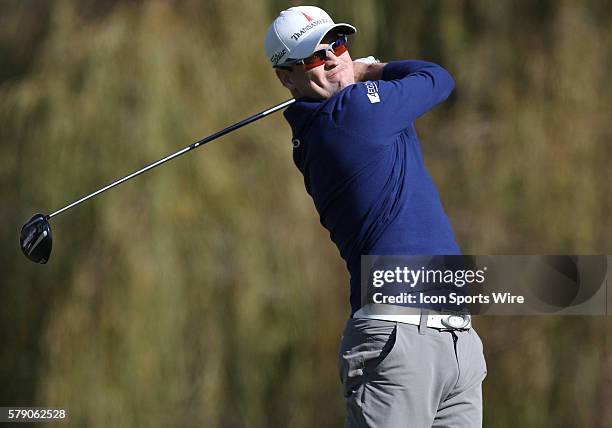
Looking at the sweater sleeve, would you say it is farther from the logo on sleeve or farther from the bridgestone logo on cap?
the bridgestone logo on cap

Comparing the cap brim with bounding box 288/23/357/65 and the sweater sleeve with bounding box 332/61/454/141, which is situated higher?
the cap brim with bounding box 288/23/357/65

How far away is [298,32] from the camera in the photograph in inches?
97.1

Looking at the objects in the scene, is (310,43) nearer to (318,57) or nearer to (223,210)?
(318,57)

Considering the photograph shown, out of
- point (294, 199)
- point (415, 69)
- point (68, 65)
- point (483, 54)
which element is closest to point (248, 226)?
point (294, 199)

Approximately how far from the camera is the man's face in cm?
248

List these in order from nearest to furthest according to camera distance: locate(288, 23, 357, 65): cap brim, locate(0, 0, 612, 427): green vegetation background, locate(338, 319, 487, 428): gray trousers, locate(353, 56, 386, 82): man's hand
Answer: locate(338, 319, 487, 428): gray trousers → locate(288, 23, 357, 65): cap brim → locate(353, 56, 386, 82): man's hand → locate(0, 0, 612, 427): green vegetation background

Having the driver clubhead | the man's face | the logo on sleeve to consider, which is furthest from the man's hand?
the driver clubhead

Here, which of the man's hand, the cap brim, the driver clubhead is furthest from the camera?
the driver clubhead

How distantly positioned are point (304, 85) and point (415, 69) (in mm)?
269

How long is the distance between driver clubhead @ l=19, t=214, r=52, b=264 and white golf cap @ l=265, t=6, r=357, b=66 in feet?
3.22

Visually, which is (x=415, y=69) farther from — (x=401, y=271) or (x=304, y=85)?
(x=401, y=271)

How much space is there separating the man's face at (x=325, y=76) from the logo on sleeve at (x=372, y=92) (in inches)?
5.4

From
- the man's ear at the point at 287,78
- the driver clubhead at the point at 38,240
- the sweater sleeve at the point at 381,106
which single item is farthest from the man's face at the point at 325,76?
the driver clubhead at the point at 38,240

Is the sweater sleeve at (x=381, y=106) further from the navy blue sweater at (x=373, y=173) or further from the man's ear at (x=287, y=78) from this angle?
the man's ear at (x=287, y=78)
